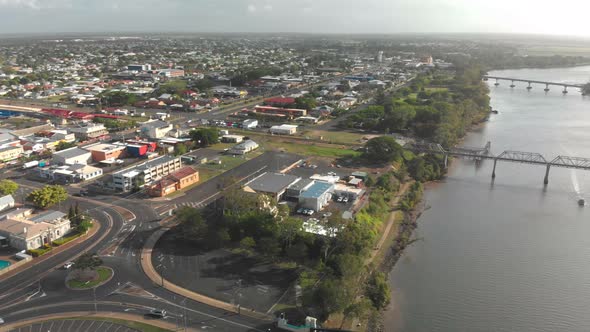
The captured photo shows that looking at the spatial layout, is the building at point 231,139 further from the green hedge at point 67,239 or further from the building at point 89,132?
the green hedge at point 67,239

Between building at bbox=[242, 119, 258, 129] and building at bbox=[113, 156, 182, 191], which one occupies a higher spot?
building at bbox=[242, 119, 258, 129]

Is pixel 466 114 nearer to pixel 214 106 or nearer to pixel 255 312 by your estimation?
pixel 214 106

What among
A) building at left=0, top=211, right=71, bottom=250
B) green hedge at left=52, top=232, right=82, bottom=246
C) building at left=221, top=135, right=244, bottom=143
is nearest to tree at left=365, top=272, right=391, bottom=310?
green hedge at left=52, top=232, right=82, bottom=246

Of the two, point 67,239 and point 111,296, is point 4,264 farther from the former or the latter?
point 111,296

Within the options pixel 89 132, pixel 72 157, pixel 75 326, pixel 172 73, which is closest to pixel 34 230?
pixel 75 326

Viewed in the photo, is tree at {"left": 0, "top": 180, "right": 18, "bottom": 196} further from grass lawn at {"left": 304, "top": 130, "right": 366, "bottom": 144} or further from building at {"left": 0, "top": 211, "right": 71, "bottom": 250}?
grass lawn at {"left": 304, "top": 130, "right": 366, "bottom": 144}
